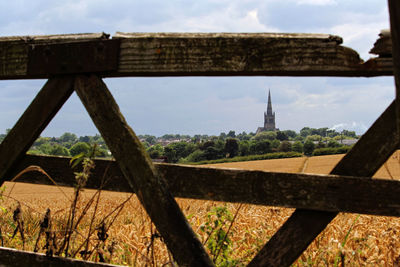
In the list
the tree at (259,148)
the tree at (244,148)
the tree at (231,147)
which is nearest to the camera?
the tree at (259,148)

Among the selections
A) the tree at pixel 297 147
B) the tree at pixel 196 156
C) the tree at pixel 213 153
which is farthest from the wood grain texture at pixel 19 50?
the tree at pixel 297 147

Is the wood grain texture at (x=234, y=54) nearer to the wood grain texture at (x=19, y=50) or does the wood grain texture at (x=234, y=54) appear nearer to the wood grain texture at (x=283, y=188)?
the wood grain texture at (x=19, y=50)

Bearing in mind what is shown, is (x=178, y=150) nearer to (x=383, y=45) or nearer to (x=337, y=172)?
(x=337, y=172)

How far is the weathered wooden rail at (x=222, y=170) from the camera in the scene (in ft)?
6.01

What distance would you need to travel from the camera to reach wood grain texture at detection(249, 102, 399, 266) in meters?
1.76

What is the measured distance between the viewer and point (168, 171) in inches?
82.0

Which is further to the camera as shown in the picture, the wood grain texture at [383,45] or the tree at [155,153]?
the tree at [155,153]

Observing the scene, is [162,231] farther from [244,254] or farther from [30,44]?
[244,254]

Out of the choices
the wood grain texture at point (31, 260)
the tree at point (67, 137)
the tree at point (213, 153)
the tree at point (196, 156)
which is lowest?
the wood grain texture at point (31, 260)

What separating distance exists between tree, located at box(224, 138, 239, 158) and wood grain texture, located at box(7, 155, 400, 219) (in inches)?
3666

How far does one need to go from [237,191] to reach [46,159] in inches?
52.8

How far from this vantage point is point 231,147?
97875mm

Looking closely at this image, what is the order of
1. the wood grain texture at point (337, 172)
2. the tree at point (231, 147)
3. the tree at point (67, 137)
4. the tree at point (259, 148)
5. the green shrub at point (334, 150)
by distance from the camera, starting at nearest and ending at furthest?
1. the wood grain texture at point (337, 172)
2. the green shrub at point (334, 150)
3. the tree at point (259, 148)
4. the tree at point (231, 147)
5. the tree at point (67, 137)

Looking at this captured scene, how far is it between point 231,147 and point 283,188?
96.3m
